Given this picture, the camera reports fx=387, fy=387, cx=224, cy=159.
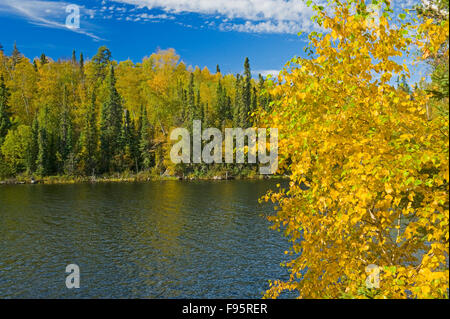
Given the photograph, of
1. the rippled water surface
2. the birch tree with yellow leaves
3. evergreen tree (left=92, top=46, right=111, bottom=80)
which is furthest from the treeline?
the birch tree with yellow leaves

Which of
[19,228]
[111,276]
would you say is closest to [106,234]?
[19,228]

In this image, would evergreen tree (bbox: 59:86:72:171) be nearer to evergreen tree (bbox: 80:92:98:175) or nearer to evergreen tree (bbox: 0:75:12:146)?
evergreen tree (bbox: 80:92:98:175)

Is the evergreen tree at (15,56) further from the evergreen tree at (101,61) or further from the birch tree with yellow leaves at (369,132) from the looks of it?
the birch tree with yellow leaves at (369,132)

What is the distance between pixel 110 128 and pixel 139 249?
70.5m

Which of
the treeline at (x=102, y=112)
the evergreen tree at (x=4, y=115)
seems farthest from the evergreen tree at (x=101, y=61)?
the evergreen tree at (x=4, y=115)

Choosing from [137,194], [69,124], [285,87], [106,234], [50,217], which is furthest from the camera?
[69,124]

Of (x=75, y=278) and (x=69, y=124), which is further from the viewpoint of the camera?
(x=69, y=124)

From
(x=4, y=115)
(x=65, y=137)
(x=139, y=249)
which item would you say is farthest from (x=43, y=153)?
(x=139, y=249)

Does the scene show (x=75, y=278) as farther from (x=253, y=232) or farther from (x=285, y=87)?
(x=285, y=87)

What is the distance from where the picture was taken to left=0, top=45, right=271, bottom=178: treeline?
278 feet

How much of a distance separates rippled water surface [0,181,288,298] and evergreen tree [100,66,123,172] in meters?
42.0

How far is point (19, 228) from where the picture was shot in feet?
110

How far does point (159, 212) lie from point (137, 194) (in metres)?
17.0
